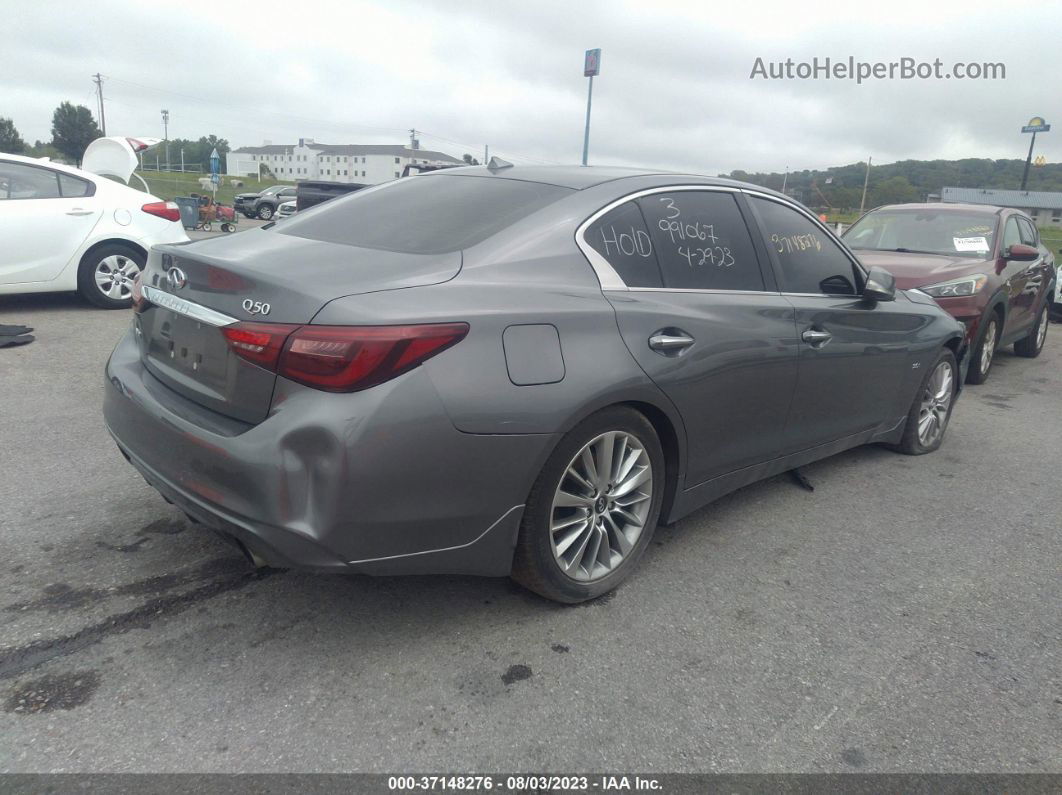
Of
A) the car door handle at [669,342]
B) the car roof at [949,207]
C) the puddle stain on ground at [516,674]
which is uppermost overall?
the car roof at [949,207]

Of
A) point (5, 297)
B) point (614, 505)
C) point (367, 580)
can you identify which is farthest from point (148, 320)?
point (5, 297)

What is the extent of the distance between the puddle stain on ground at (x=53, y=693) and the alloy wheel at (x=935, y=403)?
4.52 metres

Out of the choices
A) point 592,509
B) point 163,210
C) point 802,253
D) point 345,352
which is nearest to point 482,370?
point 345,352

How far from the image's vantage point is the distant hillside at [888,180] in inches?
226

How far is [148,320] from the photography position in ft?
10.1

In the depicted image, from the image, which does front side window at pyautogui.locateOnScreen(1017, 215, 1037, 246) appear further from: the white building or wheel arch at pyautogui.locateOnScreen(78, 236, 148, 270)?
the white building

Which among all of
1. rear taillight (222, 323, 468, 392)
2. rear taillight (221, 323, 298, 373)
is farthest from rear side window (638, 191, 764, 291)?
rear taillight (221, 323, 298, 373)

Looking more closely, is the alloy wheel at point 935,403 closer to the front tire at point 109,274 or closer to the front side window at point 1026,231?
the front side window at point 1026,231

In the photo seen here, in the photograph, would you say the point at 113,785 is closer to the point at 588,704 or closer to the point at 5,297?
the point at 588,704

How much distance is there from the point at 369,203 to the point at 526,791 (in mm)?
2373

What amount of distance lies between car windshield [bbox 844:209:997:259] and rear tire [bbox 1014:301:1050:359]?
5.77ft

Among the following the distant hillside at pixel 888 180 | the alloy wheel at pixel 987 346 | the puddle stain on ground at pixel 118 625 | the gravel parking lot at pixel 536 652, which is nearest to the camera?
the gravel parking lot at pixel 536 652

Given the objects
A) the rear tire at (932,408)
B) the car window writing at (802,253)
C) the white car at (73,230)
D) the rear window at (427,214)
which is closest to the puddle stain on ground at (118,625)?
the rear window at (427,214)

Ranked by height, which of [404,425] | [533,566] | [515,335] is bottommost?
[533,566]
